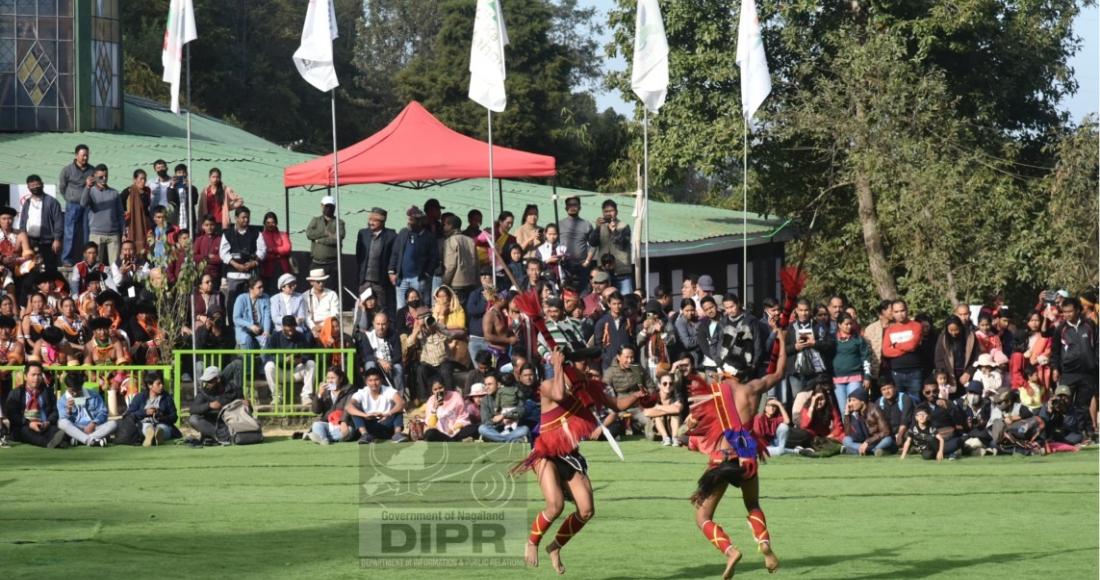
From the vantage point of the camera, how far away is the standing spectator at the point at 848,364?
64.4ft

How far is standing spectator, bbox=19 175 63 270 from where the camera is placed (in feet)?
71.8

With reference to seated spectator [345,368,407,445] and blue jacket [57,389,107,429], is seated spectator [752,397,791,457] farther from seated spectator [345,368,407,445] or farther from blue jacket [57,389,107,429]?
blue jacket [57,389,107,429]

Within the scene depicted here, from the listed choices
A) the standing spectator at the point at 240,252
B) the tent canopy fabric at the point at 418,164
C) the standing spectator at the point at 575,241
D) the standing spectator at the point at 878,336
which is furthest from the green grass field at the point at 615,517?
the tent canopy fabric at the point at 418,164

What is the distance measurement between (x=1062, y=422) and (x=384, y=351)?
8.08m

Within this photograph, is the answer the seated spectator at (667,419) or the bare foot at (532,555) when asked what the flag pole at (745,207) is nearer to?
the seated spectator at (667,419)

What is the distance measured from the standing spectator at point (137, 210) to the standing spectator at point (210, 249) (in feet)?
3.57

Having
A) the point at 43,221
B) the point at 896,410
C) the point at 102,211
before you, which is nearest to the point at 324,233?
the point at 102,211

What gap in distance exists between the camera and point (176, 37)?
22250mm

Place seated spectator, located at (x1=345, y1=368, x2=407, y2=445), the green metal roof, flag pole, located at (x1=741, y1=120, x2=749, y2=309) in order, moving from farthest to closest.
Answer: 1. the green metal roof
2. flag pole, located at (x1=741, y1=120, x2=749, y2=309)
3. seated spectator, located at (x1=345, y1=368, x2=407, y2=445)

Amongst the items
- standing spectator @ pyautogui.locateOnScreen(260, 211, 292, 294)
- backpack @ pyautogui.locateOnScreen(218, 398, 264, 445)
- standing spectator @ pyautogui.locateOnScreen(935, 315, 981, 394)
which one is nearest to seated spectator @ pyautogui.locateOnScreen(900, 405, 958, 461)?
standing spectator @ pyautogui.locateOnScreen(935, 315, 981, 394)

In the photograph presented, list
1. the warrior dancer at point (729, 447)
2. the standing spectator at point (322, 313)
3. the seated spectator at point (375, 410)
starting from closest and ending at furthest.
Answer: the warrior dancer at point (729, 447) → the seated spectator at point (375, 410) → the standing spectator at point (322, 313)

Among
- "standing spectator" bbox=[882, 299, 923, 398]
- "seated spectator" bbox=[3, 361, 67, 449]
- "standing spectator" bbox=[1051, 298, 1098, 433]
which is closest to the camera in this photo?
"seated spectator" bbox=[3, 361, 67, 449]

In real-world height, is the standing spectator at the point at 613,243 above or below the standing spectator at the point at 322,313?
above

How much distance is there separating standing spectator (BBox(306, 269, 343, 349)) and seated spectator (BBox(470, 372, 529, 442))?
99.0 inches
